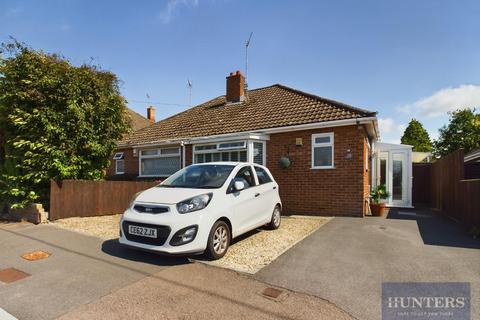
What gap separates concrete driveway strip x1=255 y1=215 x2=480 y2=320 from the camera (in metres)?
3.74

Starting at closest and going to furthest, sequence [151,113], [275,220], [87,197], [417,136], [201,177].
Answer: [201,177] → [275,220] → [87,197] → [151,113] → [417,136]

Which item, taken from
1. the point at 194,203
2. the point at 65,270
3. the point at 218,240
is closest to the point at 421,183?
the point at 218,240

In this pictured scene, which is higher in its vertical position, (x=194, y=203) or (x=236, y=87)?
(x=236, y=87)

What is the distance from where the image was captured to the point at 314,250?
550cm

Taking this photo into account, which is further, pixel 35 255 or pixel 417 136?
pixel 417 136

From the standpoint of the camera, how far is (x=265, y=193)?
6.55 meters

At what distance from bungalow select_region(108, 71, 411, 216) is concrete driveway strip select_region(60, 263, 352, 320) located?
6098mm

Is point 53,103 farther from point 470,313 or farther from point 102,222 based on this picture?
point 470,313

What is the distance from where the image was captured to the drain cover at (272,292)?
3658mm

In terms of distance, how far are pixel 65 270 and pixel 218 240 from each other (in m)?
2.32

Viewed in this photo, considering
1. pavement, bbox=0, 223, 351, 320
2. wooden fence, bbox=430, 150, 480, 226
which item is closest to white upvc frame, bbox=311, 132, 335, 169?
wooden fence, bbox=430, 150, 480, 226

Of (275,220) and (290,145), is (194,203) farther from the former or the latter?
(290,145)

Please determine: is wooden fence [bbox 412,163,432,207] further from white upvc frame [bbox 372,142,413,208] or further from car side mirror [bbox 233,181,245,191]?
car side mirror [bbox 233,181,245,191]

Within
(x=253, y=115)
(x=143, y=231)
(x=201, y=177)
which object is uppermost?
(x=253, y=115)
